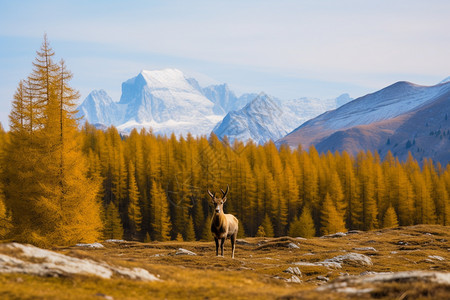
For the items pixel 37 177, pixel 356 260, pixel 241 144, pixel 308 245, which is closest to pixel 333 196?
pixel 241 144

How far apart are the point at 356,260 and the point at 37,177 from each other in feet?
92.7

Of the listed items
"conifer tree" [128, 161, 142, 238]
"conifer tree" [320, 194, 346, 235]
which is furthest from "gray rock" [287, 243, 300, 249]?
"conifer tree" [128, 161, 142, 238]

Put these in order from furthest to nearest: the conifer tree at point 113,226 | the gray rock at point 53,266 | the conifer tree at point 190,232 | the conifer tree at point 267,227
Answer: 1. the conifer tree at point 190,232
2. the conifer tree at point 267,227
3. the conifer tree at point 113,226
4. the gray rock at point 53,266

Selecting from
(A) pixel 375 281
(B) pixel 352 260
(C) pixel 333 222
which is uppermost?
(A) pixel 375 281

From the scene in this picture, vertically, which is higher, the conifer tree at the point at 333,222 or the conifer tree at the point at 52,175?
the conifer tree at the point at 52,175

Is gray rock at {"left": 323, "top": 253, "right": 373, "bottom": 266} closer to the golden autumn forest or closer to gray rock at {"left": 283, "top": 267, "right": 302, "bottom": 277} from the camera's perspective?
gray rock at {"left": 283, "top": 267, "right": 302, "bottom": 277}

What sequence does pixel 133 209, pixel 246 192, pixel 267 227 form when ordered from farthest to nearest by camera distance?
1. pixel 246 192
2. pixel 133 209
3. pixel 267 227

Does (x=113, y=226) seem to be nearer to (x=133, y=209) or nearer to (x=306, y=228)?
(x=133, y=209)

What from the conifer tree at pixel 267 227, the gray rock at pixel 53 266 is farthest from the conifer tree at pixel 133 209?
the gray rock at pixel 53 266

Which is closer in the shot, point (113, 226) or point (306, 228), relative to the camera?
point (306, 228)

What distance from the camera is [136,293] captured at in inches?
427

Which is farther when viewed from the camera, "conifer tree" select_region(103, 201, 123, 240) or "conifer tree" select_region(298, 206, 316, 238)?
"conifer tree" select_region(103, 201, 123, 240)

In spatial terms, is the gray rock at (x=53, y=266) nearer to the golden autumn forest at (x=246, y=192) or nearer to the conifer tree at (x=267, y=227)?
the golden autumn forest at (x=246, y=192)

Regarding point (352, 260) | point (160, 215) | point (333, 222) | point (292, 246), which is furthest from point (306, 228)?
point (352, 260)
